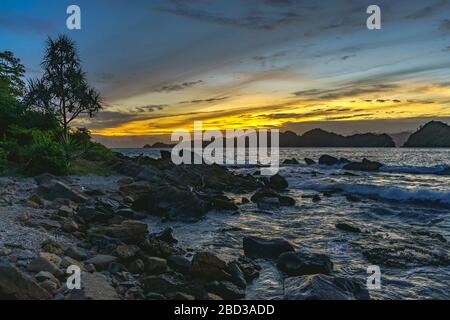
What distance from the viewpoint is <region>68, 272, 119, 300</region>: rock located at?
208 inches

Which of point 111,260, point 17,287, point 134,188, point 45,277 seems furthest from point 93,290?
point 134,188

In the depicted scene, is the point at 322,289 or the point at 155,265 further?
the point at 155,265

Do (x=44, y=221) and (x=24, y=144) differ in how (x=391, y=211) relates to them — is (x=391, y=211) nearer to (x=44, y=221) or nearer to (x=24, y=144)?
(x=44, y=221)

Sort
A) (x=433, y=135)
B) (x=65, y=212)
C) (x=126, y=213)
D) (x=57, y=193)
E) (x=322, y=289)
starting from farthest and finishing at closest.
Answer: (x=433, y=135) → (x=57, y=193) → (x=126, y=213) → (x=65, y=212) → (x=322, y=289)

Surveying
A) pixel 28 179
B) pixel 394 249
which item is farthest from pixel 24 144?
pixel 394 249

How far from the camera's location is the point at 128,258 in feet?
24.7

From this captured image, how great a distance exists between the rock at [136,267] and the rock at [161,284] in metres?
0.57

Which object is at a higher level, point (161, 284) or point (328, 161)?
point (328, 161)

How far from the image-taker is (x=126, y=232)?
29.8 ft

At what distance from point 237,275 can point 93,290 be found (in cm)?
298

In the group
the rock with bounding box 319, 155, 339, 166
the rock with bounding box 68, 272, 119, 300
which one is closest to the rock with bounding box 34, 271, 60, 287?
the rock with bounding box 68, 272, 119, 300

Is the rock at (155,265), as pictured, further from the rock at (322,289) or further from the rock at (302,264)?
the rock at (302,264)

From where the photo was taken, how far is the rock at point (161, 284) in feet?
20.6

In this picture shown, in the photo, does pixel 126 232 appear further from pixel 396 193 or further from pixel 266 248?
pixel 396 193
